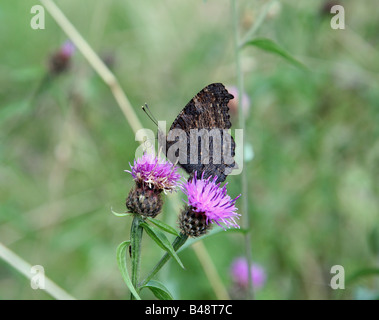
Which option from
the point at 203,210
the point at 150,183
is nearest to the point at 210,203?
the point at 203,210

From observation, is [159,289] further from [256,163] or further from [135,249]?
[256,163]

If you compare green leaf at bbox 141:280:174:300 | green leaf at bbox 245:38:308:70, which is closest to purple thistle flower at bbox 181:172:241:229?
green leaf at bbox 141:280:174:300

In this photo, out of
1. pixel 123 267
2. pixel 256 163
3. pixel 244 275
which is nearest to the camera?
pixel 123 267

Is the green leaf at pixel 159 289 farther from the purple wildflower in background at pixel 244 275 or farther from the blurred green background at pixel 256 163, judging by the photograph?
the purple wildflower in background at pixel 244 275

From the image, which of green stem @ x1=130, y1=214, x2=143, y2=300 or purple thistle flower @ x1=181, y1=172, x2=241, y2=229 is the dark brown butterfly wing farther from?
green stem @ x1=130, y1=214, x2=143, y2=300

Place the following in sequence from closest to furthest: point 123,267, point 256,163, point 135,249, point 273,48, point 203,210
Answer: point 123,267 → point 135,249 → point 203,210 → point 273,48 → point 256,163
